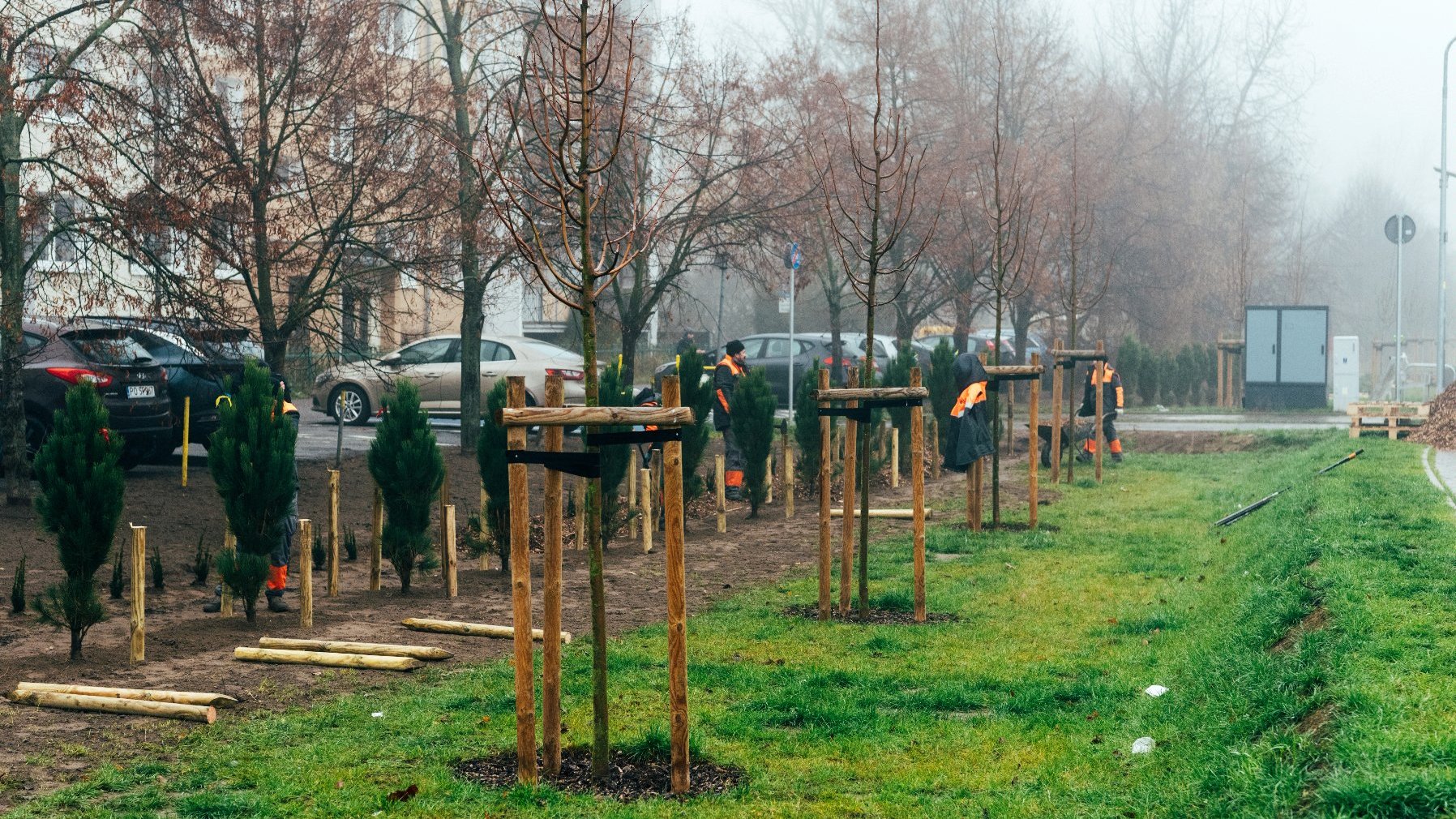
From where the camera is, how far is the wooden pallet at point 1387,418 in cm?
2147

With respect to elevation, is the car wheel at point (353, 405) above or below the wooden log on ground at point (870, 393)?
below

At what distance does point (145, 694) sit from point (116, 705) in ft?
0.52

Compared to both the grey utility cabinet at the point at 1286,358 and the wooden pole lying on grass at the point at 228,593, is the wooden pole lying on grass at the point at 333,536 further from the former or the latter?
the grey utility cabinet at the point at 1286,358

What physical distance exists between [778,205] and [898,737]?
1571 centimetres

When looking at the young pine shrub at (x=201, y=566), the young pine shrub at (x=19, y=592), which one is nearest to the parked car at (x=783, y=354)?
the young pine shrub at (x=201, y=566)

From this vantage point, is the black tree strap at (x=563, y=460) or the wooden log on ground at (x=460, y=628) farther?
the wooden log on ground at (x=460, y=628)

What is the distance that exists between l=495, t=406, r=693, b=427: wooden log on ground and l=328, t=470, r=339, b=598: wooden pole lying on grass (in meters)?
4.83

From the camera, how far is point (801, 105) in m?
27.3

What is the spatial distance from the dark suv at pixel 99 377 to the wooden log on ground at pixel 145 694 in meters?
7.78

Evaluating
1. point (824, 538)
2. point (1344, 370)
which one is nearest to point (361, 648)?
point (824, 538)

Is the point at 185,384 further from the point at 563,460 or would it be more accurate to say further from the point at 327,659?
the point at 563,460

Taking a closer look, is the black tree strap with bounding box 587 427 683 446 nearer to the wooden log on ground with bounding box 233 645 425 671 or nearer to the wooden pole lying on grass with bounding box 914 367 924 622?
the wooden log on ground with bounding box 233 645 425 671

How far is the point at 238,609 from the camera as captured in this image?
10172 mm

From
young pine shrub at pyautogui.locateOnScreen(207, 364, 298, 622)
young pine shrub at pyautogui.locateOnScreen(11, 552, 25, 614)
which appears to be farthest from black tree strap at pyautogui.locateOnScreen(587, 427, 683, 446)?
young pine shrub at pyautogui.locateOnScreen(11, 552, 25, 614)
